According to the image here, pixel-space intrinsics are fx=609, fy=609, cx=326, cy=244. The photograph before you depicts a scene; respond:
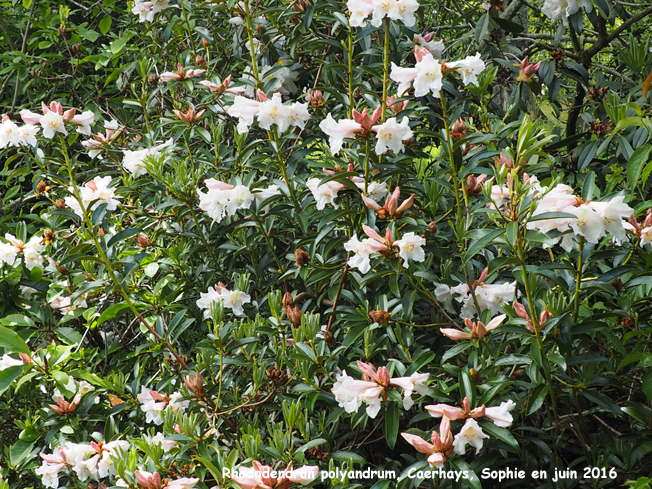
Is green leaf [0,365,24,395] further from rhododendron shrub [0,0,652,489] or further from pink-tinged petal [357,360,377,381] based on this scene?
pink-tinged petal [357,360,377,381]

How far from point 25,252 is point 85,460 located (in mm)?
1066

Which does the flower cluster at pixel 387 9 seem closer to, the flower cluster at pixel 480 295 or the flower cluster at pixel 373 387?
the flower cluster at pixel 480 295

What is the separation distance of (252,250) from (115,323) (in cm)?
80

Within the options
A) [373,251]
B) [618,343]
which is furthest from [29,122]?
[618,343]

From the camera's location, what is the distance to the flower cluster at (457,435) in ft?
4.64

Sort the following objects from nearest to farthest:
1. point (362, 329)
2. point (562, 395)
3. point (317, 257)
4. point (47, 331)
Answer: point (562, 395) → point (362, 329) → point (317, 257) → point (47, 331)

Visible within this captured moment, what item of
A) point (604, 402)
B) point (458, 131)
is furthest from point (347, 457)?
point (458, 131)

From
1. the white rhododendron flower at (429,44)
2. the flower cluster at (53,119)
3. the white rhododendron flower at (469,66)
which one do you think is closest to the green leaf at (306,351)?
the white rhododendron flower at (469,66)

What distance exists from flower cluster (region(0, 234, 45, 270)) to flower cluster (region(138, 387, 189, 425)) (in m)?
0.85

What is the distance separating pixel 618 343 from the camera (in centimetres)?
157

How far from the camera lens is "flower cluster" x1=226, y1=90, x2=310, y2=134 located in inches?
74.8

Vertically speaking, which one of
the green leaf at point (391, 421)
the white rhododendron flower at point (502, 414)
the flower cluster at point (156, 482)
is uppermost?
the white rhododendron flower at point (502, 414)

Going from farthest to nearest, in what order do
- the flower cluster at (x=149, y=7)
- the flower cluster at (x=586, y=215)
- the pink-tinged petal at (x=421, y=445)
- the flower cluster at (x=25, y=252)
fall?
the flower cluster at (x=149, y=7) < the flower cluster at (x=25, y=252) < the pink-tinged petal at (x=421, y=445) < the flower cluster at (x=586, y=215)

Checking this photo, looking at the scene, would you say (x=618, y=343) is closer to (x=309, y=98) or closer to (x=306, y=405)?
(x=306, y=405)
